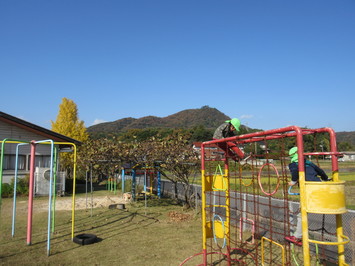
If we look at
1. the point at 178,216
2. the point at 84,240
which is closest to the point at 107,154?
the point at 178,216

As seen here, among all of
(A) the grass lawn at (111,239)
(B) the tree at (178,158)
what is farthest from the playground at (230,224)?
(B) the tree at (178,158)

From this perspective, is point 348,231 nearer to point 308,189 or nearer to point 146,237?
point 308,189

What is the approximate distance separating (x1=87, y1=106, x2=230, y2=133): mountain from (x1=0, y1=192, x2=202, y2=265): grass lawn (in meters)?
117

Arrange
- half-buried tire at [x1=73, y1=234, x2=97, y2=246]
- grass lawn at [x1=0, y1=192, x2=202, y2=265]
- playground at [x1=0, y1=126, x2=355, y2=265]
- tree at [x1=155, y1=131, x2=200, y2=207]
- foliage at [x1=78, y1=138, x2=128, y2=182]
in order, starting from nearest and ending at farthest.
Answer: playground at [x1=0, y1=126, x2=355, y2=265] < grass lawn at [x1=0, y1=192, x2=202, y2=265] < half-buried tire at [x1=73, y1=234, x2=97, y2=246] < tree at [x1=155, y1=131, x2=200, y2=207] < foliage at [x1=78, y1=138, x2=128, y2=182]

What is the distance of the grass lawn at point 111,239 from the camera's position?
536cm

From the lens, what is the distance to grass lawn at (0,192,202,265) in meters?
5.36

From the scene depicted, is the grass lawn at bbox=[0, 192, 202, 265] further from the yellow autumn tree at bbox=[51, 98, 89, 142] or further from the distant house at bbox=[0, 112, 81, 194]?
the yellow autumn tree at bbox=[51, 98, 89, 142]

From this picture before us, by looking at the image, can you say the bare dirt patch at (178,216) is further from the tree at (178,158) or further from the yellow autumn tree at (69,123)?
the yellow autumn tree at (69,123)

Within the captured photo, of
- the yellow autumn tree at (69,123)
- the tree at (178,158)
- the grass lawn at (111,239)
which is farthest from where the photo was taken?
the yellow autumn tree at (69,123)

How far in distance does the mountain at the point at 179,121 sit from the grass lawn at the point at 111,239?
385 feet

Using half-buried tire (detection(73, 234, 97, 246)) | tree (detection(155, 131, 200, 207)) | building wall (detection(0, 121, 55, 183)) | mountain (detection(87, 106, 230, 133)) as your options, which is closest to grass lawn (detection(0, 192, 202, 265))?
half-buried tire (detection(73, 234, 97, 246))

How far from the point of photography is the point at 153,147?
10.1 metres

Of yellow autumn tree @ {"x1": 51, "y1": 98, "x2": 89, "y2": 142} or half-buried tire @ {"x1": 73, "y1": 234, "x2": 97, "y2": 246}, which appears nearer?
half-buried tire @ {"x1": 73, "y1": 234, "x2": 97, "y2": 246}

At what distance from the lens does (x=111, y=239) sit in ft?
22.0
